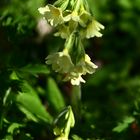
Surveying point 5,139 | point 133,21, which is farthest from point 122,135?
point 133,21

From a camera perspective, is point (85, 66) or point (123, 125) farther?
point (123, 125)

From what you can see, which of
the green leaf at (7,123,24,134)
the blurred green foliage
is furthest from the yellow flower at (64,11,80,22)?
the green leaf at (7,123,24,134)

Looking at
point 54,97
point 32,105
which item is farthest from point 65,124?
point 54,97

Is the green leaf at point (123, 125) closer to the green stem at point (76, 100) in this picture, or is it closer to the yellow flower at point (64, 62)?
the green stem at point (76, 100)

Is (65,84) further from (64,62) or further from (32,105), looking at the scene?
(64,62)

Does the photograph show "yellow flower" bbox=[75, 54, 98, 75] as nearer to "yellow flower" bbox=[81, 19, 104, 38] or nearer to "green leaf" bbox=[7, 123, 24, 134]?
"yellow flower" bbox=[81, 19, 104, 38]

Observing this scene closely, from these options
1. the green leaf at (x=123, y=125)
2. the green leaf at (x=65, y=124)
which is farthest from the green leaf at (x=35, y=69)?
the green leaf at (x=123, y=125)
